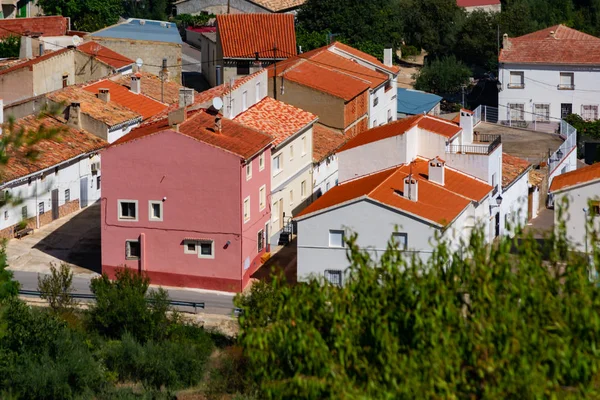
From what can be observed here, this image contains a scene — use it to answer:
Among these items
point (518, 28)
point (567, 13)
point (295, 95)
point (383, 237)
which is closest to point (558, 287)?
point (383, 237)

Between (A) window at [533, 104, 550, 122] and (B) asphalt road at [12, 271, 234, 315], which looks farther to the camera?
(A) window at [533, 104, 550, 122]

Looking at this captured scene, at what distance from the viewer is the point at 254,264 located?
40969 millimetres

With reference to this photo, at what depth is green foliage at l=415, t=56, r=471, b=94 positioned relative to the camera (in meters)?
73.5

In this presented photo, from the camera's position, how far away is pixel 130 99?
176 ft

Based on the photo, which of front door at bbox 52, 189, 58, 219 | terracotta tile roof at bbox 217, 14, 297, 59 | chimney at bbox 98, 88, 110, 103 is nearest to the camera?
front door at bbox 52, 189, 58, 219

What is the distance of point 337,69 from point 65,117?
12968 millimetres

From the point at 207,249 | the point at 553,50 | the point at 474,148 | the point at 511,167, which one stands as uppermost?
the point at 553,50

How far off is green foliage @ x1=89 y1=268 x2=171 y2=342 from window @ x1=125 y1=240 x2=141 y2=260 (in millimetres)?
2230

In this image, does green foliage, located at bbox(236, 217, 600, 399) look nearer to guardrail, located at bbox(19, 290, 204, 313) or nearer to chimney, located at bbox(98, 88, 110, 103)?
guardrail, located at bbox(19, 290, 204, 313)

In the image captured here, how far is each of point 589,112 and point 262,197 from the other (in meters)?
30.8

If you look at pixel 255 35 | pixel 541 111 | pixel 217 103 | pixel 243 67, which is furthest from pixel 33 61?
pixel 541 111

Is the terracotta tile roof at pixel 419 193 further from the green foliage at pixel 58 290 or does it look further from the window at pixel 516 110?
the window at pixel 516 110

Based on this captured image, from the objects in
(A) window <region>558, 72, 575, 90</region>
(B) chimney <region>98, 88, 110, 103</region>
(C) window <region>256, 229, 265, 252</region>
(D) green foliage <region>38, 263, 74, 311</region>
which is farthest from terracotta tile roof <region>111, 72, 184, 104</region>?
(A) window <region>558, 72, 575, 90</region>

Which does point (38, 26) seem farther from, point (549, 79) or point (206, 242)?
point (206, 242)
